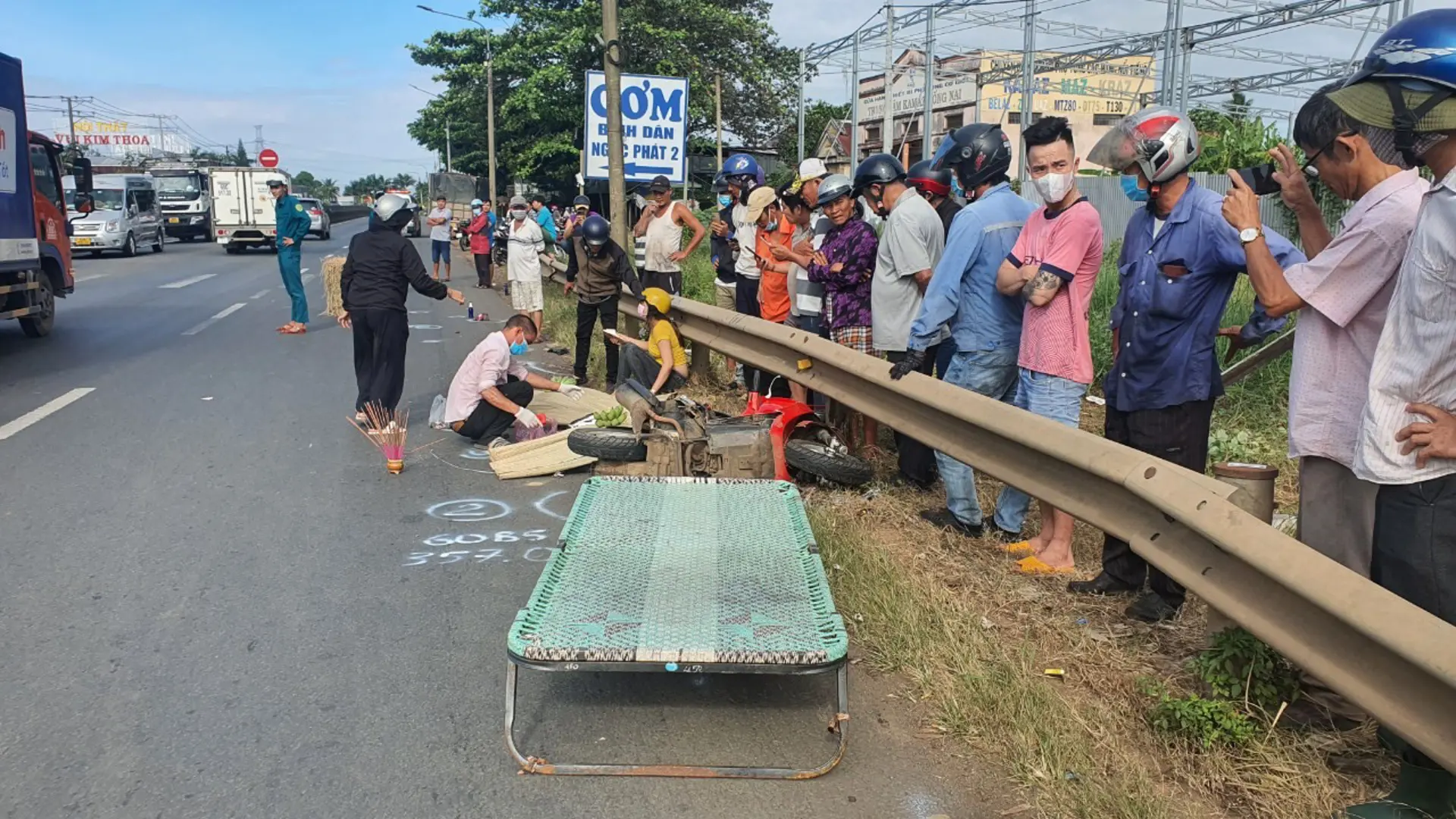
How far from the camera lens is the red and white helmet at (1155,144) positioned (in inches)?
158

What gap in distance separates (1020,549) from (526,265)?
8.85 m

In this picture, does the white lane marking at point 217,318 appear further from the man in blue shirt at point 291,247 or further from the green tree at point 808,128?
the green tree at point 808,128

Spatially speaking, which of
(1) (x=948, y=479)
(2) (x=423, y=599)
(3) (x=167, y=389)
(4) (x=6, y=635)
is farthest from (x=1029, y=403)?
(3) (x=167, y=389)

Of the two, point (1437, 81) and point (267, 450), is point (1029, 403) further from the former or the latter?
point (267, 450)

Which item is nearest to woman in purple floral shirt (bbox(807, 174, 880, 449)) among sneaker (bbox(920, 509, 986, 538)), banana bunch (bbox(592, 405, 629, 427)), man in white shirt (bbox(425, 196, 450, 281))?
sneaker (bbox(920, 509, 986, 538))

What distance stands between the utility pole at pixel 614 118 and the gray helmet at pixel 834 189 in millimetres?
4619

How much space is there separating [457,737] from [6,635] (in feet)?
6.78

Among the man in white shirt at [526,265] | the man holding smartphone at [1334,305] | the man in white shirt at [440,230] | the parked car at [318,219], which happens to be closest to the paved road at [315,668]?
the man holding smartphone at [1334,305]

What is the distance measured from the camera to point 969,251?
5.16 metres

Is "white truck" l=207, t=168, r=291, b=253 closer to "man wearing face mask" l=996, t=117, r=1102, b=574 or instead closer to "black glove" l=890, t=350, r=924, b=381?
"black glove" l=890, t=350, r=924, b=381

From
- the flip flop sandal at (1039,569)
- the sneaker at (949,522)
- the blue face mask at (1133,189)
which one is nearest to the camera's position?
the blue face mask at (1133,189)

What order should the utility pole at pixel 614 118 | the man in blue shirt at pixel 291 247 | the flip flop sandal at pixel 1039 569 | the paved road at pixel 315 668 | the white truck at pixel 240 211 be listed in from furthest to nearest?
1. the white truck at pixel 240 211
2. the man in blue shirt at pixel 291 247
3. the utility pole at pixel 614 118
4. the flip flop sandal at pixel 1039 569
5. the paved road at pixel 315 668

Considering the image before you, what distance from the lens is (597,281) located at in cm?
956

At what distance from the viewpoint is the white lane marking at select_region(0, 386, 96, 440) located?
24.7ft
